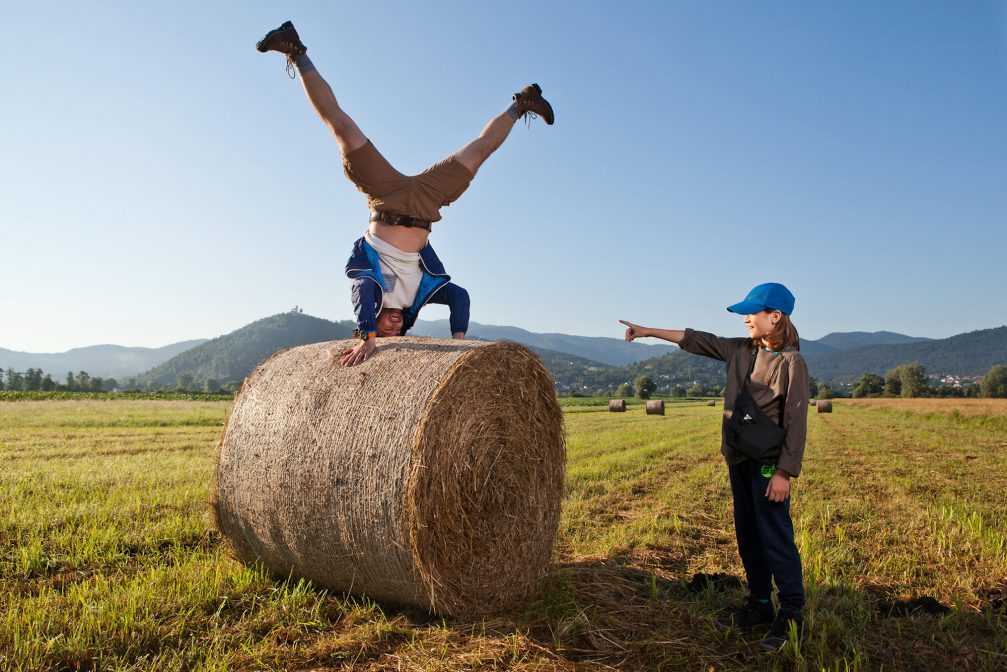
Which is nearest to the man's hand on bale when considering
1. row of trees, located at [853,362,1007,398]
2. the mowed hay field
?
the mowed hay field

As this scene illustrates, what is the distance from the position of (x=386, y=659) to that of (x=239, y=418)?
6.96ft

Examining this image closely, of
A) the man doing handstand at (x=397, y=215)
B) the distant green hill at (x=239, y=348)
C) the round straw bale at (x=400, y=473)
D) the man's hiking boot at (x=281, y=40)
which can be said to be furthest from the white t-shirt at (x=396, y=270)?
the distant green hill at (x=239, y=348)

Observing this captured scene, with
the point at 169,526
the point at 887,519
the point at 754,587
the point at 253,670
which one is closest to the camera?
the point at 253,670

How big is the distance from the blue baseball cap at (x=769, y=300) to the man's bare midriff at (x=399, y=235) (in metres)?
2.45

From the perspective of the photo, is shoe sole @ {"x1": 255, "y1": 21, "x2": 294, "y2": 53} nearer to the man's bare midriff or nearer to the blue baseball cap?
the man's bare midriff

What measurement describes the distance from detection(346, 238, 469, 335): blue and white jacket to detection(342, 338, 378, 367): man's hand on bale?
0.14 meters

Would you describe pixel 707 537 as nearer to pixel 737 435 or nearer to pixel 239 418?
pixel 737 435

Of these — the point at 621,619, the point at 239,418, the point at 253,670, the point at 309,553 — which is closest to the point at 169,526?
the point at 239,418

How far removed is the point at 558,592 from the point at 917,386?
82355 millimetres

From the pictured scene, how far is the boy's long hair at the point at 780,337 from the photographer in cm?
396

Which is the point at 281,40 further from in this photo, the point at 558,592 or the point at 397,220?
the point at 558,592

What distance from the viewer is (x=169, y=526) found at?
5.38 metres

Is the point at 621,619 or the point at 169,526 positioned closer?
the point at 621,619

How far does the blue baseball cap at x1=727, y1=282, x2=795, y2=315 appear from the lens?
394 centimetres
